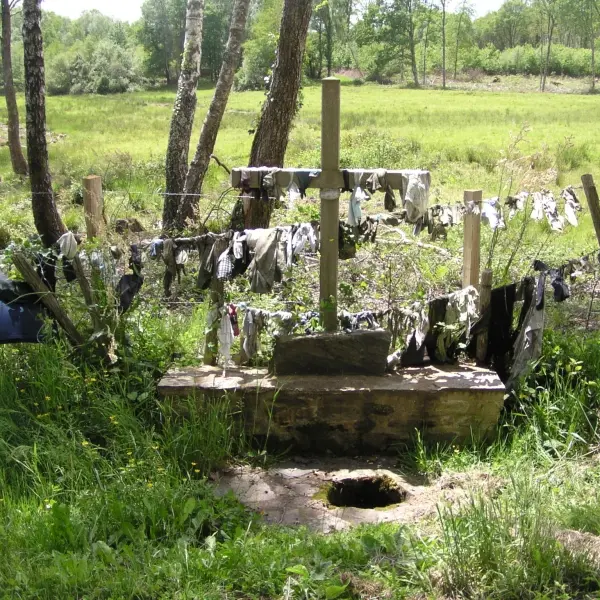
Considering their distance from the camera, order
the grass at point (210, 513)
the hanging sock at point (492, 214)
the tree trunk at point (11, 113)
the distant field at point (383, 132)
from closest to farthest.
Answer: the grass at point (210, 513) → the hanging sock at point (492, 214) → the distant field at point (383, 132) → the tree trunk at point (11, 113)

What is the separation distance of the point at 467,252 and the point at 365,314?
0.93 meters

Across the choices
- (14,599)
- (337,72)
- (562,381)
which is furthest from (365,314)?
(337,72)

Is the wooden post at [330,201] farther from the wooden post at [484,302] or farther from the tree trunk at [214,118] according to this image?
the tree trunk at [214,118]

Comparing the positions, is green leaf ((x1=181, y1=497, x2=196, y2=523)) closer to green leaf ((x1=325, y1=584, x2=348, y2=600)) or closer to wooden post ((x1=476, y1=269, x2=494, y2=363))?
green leaf ((x1=325, y1=584, x2=348, y2=600))

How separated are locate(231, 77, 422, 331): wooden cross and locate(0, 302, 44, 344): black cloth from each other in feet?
5.70

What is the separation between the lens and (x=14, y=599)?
3.49 m

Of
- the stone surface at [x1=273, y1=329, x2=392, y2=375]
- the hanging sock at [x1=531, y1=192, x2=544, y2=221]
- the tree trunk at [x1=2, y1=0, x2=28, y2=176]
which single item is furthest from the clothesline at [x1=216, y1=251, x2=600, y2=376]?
the tree trunk at [x1=2, y1=0, x2=28, y2=176]

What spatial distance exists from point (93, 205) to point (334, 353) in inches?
82.8

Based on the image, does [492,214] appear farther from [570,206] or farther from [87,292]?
[87,292]

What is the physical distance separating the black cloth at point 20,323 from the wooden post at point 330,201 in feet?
6.74

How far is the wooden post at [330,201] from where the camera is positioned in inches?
212

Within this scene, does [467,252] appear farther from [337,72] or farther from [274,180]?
[337,72]

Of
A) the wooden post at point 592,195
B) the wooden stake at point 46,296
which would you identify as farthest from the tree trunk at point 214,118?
the wooden post at point 592,195

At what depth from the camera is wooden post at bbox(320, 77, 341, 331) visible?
212 inches
